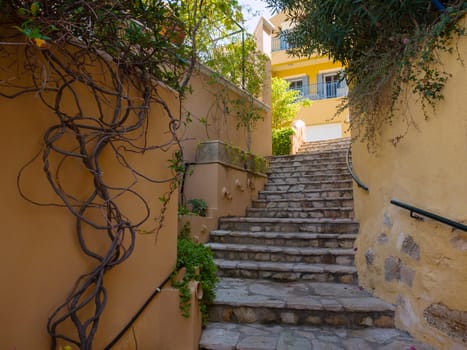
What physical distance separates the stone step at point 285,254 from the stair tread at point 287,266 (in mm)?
81

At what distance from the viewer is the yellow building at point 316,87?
12.5 metres

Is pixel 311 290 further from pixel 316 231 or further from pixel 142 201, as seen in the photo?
pixel 142 201

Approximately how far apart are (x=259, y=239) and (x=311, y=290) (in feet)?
3.79

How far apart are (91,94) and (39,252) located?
932mm

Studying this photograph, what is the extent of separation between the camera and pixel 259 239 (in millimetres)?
4133

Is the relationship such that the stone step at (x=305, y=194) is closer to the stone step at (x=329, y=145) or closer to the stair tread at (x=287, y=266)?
the stair tread at (x=287, y=266)

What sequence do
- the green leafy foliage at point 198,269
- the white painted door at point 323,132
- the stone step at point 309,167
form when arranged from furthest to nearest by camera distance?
the white painted door at point 323,132, the stone step at point 309,167, the green leafy foliage at point 198,269

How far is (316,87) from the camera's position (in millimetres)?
13875

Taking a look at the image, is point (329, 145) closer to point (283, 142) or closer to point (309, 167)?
point (283, 142)

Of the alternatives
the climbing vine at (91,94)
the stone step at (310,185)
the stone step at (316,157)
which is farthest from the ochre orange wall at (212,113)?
the climbing vine at (91,94)

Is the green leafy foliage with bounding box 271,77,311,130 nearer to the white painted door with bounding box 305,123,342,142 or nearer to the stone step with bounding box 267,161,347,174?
the white painted door with bounding box 305,123,342,142

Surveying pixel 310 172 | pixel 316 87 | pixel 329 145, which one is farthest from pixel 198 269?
pixel 316 87

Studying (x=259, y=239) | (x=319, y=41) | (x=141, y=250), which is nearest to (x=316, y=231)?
(x=259, y=239)

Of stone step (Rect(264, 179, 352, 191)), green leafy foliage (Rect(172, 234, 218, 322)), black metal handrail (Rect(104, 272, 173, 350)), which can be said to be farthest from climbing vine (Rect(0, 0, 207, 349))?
stone step (Rect(264, 179, 352, 191))
